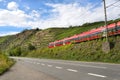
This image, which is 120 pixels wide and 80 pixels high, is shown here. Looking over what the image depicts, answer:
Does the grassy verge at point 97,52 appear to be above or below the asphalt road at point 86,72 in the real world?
above

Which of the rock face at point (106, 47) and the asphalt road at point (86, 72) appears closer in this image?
the asphalt road at point (86, 72)

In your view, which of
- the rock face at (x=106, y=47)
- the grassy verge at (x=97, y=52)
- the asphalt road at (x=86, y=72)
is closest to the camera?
the asphalt road at (x=86, y=72)

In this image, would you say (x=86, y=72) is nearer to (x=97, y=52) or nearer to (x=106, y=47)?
(x=106, y=47)

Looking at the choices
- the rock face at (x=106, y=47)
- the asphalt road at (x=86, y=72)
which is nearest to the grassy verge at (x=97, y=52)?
the rock face at (x=106, y=47)

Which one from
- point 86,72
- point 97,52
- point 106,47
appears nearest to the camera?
point 86,72

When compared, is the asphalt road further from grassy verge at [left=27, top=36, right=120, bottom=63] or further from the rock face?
the rock face

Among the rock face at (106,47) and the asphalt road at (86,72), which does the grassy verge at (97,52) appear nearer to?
the rock face at (106,47)

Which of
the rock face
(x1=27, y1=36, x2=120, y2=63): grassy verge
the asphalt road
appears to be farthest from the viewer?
the rock face

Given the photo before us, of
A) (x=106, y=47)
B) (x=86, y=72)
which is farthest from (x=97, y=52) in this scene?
(x=86, y=72)

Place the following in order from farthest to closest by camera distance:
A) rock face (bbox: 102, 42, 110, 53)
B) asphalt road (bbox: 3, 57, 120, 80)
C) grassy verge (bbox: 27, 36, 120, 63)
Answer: rock face (bbox: 102, 42, 110, 53) < grassy verge (bbox: 27, 36, 120, 63) < asphalt road (bbox: 3, 57, 120, 80)

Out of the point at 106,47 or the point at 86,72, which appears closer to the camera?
the point at 86,72

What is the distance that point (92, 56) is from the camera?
41156mm

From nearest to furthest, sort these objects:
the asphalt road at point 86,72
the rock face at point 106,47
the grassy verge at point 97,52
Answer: the asphalt road at point 86,72, the grassy verge at point 97,52, the rock face at point 106,47

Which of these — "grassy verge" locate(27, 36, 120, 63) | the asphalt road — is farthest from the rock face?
the asphalt road
